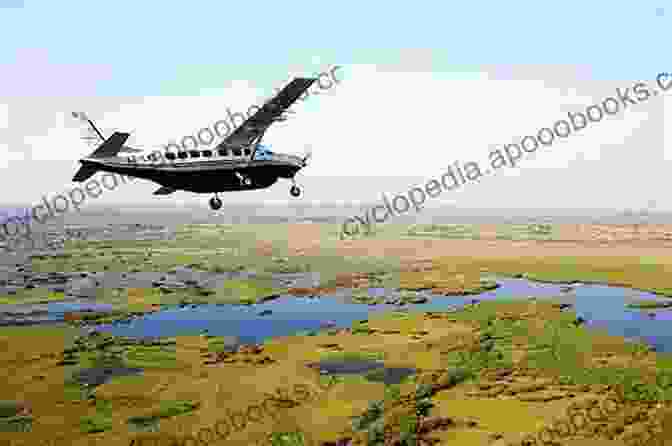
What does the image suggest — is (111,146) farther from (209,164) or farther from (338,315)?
(338,315)

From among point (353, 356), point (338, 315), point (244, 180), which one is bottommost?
point (338, 315)

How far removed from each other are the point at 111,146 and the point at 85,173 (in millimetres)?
1442

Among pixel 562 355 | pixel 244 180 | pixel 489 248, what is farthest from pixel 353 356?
pixel 489 248

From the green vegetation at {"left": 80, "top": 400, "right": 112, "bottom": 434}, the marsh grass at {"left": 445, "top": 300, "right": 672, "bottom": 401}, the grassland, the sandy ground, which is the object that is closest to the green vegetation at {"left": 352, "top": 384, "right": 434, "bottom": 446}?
the grassland

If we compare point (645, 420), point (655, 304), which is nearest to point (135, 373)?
point (645, 420)

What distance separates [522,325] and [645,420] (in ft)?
80.1

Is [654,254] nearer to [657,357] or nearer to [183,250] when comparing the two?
[657,357]

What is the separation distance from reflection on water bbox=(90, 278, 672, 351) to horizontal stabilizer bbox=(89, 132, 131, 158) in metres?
41.1

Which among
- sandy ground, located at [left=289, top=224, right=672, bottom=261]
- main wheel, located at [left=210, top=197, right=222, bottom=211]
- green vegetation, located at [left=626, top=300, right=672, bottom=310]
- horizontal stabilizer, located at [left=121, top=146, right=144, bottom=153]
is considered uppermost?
horizontal stabilizer, located at [left=121, top=146, right=144, bottom=153]

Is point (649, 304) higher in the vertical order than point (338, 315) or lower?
lower

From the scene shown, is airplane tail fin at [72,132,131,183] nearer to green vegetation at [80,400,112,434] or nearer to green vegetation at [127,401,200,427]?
green vegetation at [80,400,112,434]

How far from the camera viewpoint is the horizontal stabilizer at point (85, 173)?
18000mm

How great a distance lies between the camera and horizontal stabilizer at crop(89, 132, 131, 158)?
1748cm

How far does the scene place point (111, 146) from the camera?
58.4 ft
